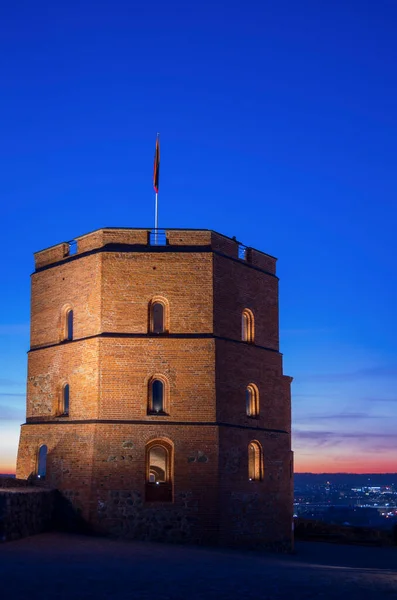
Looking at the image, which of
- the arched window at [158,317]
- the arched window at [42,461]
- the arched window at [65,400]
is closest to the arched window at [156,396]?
the arched window at [158,317]

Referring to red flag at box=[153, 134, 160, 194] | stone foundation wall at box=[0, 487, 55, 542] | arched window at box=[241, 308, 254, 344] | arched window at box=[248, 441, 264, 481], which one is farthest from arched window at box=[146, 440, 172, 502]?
red flag at box=[153, 134, 160, 194]

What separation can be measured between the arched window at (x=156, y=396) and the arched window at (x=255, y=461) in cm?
369

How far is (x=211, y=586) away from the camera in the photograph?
13773mm

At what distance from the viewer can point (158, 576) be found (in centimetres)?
1486

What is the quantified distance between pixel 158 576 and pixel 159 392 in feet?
32.8

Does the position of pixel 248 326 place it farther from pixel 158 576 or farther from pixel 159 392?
pixel 158 576

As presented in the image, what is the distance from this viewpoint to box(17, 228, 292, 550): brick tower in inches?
920

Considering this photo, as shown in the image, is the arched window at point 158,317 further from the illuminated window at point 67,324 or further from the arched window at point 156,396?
the illuminated window at point 67,324

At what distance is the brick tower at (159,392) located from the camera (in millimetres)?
23375

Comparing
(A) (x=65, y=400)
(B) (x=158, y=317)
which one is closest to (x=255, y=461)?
(B) (x=158, y=317)

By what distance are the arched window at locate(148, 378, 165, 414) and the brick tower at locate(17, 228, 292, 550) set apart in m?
0.04

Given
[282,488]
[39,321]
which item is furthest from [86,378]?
[282,488]

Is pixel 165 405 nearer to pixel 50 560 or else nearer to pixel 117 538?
pixel 117 538

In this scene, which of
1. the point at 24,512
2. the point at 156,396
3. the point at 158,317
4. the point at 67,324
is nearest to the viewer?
the point at 24,512
